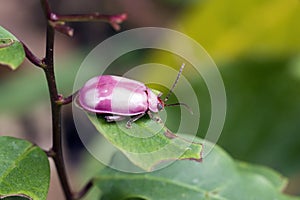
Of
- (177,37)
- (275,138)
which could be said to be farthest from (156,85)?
(177,37)

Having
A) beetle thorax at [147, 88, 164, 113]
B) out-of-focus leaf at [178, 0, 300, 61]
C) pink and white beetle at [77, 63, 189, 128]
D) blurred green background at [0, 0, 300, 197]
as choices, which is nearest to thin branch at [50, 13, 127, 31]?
pink and white beetle at [77, 63, 189, 128]

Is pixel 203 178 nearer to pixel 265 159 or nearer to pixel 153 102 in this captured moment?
pixel 153 102

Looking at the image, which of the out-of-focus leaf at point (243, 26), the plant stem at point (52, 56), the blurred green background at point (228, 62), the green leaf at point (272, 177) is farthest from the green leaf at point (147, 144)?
the out-of-focus leaf at point (243, 26)

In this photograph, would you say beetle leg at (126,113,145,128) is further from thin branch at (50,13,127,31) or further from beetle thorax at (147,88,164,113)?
thin branch at (50,13,127,31)

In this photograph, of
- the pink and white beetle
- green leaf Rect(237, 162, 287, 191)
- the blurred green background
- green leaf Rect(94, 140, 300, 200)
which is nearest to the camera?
the pink and white beetle

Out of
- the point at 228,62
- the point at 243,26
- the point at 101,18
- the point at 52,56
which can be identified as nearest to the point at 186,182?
the point at 52,56

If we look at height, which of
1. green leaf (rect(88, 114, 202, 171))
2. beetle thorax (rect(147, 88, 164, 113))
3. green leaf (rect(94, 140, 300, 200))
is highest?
beetle thorax (rect(147, 88, 164, 113))
